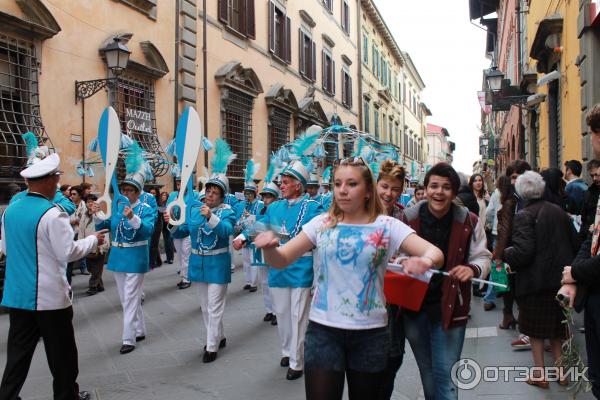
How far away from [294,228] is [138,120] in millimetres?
8533

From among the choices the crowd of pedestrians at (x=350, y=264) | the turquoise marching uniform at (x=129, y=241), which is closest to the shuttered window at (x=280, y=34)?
the crowd of pedestrians at (x=350, y=264)

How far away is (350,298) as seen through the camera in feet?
8.92

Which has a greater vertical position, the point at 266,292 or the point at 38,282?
the point at 38,282

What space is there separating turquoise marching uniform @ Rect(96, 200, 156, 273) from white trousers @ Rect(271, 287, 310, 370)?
1772 mm

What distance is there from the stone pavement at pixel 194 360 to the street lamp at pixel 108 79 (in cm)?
457

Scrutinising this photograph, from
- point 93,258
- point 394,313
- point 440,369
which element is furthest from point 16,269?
point 93,258

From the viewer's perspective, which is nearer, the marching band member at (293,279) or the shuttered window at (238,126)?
the marching band member at (293,279)

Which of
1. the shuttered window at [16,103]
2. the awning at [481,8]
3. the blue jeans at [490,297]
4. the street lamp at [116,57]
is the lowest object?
the blue jeans at [490,297]

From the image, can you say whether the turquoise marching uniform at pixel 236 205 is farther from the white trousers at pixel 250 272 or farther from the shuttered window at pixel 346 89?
the shuttered window at pixel 346 89

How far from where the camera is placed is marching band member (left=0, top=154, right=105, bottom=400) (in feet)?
12.9

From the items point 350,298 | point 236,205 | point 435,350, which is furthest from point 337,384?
point 236,205

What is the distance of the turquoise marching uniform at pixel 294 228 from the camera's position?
4.97 m

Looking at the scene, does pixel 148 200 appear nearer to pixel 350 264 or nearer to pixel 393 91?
pixel 350 264

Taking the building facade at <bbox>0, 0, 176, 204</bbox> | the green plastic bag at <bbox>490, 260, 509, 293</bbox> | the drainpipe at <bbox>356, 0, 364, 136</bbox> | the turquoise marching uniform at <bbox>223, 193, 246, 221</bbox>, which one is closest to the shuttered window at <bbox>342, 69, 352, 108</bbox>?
the drainpipe at <bbox>356, 0, 364, 136</bbox>
